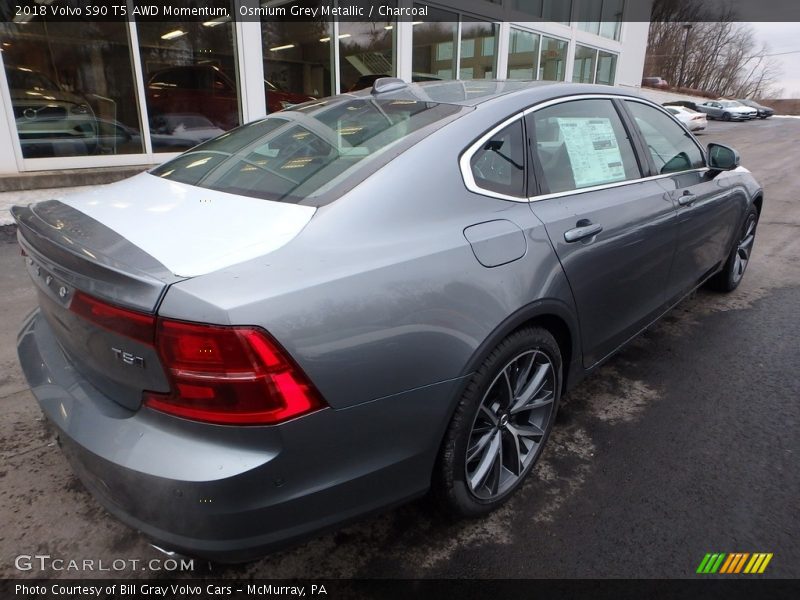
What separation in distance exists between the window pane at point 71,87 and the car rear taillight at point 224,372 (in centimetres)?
709

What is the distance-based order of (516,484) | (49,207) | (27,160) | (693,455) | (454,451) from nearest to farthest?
1. (454,451)
2. (49,207)
3. (516,484)
4. (693,455)
5. (27,160)

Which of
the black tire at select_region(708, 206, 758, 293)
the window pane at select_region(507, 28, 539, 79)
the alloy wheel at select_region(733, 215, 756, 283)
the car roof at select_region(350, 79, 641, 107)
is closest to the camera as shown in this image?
the car roof at select_region(350, 79, 641, 107)

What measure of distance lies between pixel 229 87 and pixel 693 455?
8.38 metres

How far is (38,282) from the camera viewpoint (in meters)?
1.84

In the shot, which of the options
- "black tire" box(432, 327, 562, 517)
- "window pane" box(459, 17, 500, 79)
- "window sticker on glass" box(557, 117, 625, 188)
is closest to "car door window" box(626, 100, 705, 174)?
"window sticker on glass" box(557, 117, 625, 188)

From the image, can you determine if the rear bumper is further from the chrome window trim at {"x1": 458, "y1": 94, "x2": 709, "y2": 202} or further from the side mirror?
the side mirror

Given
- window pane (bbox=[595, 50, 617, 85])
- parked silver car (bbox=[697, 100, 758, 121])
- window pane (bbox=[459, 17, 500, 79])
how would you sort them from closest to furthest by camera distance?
window pane (bbox=[459, 17, 500, 79]), window pane (bbox=[595, 50, 617, 85]), parked silver car (bbox=[697, 100, 758, 121])

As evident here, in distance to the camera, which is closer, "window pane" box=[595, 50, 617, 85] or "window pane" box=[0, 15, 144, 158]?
"window pane" box=[0, 15, 144, 158]

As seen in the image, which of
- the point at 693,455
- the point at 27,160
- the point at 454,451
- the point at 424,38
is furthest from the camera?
the point at 424,38

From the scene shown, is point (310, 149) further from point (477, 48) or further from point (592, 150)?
point (477, 48)

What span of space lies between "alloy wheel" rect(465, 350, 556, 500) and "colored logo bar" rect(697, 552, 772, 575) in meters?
0.70

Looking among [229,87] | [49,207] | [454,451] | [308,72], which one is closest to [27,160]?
[229,87]

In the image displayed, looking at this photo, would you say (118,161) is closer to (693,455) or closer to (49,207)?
(49,207)

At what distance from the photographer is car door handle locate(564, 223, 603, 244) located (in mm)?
2201
